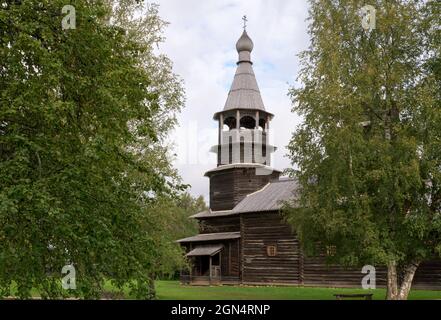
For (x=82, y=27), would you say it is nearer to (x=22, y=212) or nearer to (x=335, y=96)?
(x=22, y=212)

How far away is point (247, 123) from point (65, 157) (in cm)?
3480

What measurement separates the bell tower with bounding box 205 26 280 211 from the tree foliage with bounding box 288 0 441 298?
68.7 ft

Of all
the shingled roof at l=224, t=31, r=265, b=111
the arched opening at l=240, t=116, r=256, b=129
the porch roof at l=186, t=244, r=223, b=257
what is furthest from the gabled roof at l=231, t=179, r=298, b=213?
the shingled roof at l=224, t=31, r=265, b=111

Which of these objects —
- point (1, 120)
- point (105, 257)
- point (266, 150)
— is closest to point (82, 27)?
point (1, 120)

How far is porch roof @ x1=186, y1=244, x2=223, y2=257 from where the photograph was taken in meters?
37.5

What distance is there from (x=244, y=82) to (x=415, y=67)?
81.4ft

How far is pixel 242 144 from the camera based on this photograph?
41188mm

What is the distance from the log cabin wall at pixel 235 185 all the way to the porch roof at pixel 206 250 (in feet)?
11.9

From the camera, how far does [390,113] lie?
1880 centimetres

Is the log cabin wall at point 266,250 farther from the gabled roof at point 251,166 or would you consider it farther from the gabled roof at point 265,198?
the gabled roof at point 251,166

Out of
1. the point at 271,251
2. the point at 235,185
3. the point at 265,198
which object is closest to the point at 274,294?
the point at 271,251

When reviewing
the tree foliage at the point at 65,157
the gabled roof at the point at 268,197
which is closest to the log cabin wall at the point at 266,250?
the gabled roof at the point at 268,197

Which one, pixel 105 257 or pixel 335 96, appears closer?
pixel 105 257

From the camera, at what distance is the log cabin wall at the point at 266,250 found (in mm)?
34812
